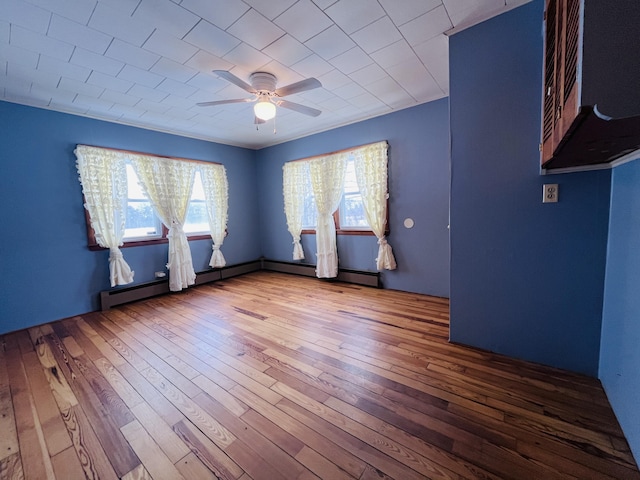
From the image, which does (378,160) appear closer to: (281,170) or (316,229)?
(316,229)

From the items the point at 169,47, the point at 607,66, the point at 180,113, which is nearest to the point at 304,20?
the point at 169,47

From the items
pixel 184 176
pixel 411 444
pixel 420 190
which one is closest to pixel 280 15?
pixel 420 190

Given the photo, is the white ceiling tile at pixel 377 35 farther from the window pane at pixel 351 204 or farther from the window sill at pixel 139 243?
the window sill at pixel 139 243

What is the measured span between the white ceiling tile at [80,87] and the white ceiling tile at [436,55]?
3158mm

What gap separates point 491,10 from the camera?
1741 millimetres

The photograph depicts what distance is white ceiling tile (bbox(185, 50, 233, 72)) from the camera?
81.2 inches

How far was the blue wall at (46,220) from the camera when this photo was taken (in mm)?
2676

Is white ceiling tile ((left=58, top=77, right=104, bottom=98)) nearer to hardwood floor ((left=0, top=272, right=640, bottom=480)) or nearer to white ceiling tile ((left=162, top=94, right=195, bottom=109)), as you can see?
white ceiling tile ((left=162, top=94, right=195, bottom=109))

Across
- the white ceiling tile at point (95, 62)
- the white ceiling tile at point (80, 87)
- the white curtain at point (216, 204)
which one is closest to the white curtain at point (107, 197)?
the white ceiling tile at point (80, 87)

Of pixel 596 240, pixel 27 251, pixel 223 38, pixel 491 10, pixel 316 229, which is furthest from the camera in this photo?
pixel 316 229

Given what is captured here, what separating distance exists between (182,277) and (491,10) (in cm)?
460

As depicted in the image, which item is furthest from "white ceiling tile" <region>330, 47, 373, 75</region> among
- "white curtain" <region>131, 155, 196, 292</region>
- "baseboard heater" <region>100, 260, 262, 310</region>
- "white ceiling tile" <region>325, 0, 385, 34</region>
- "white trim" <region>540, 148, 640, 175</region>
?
"baseboard heater" <region>100, 260, 262, 310</region>

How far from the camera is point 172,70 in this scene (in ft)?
7.41

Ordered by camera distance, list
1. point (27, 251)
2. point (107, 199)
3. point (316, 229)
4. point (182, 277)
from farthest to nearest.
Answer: point (316, 229), point (182, 277), point (107, 199), point (27, 251)
